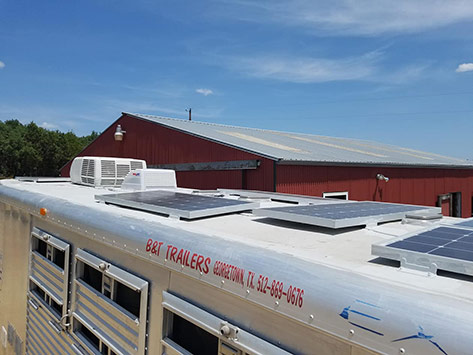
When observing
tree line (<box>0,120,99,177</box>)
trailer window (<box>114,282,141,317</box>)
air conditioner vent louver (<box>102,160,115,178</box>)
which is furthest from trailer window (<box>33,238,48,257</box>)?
tree line (<box>0,120,99,177</box>)

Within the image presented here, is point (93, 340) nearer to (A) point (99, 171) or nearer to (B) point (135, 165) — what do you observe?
(A) point (99, 171)

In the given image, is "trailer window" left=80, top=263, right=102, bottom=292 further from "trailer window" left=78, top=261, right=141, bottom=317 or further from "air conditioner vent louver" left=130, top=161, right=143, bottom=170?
"air conditioner vent louver" left=130, top=161, right=143, bottom=170

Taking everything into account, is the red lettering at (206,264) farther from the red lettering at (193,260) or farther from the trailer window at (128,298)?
the trailer window at (128,298)

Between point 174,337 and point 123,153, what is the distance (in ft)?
51.9

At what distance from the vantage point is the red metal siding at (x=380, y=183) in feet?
36.0

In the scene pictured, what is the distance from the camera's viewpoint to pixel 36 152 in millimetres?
44938

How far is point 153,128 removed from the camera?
604 inches

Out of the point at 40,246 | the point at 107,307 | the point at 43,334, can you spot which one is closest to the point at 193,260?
the point at 107,307

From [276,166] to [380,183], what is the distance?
5.87m

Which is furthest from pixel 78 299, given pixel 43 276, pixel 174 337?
pixel 174 337

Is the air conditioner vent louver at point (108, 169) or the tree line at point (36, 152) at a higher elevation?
the tree line at point (36, 152)

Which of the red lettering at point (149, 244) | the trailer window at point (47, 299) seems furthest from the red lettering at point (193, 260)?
the trailer window at point (47, 299)

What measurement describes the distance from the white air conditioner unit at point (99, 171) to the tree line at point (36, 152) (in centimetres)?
4004

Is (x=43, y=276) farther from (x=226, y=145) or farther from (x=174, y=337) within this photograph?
(x=226, y=145)
